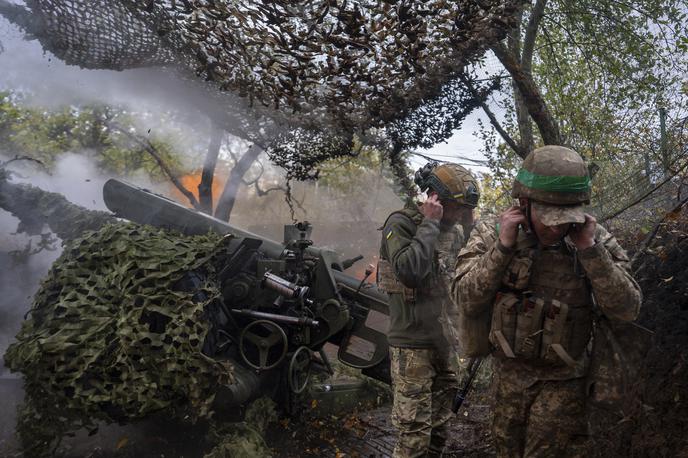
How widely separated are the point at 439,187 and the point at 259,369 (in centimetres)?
251

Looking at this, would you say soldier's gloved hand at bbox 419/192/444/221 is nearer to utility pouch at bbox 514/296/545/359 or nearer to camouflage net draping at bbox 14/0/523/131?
utility pouch at bbox 514/296/545/359

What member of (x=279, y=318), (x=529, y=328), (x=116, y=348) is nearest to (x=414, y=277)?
(x=529, y=328)

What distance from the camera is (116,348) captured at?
14.7ft

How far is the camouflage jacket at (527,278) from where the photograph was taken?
2.70 metres

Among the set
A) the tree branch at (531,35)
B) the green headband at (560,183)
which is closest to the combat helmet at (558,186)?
the green headband at (560,183)

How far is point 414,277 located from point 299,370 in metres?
2.55

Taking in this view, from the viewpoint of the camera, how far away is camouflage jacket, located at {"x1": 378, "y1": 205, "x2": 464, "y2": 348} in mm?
3754

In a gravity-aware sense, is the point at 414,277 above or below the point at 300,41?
below

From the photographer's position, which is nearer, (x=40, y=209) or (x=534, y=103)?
(x=534, y=103)

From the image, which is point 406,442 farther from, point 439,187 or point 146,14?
point 146,14

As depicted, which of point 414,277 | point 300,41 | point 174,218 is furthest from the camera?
point 174,218

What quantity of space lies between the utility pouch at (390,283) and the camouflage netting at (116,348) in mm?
1652

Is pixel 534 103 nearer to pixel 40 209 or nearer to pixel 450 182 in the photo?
pixel 450 182

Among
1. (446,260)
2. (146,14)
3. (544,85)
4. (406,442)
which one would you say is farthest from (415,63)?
(544,85)
